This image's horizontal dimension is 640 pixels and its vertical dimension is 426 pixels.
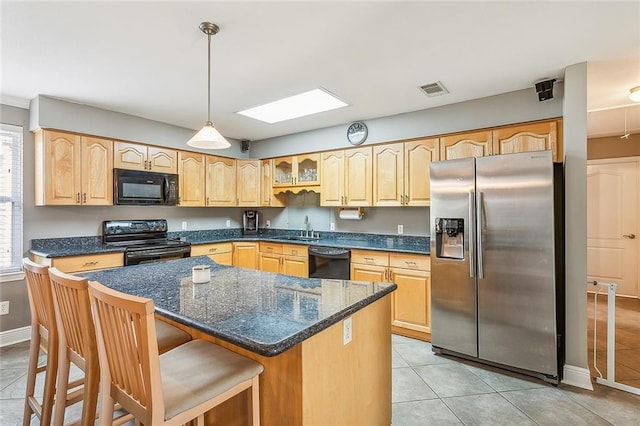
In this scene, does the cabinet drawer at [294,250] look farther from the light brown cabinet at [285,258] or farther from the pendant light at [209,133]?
the pendant light at [209,133]

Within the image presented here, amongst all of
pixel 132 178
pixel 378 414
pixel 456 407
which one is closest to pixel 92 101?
pixel 132 178

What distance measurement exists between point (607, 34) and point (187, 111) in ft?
12.5

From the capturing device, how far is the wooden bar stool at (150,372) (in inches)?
40.9

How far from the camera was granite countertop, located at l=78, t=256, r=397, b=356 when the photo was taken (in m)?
1.17

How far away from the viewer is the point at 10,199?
329cm

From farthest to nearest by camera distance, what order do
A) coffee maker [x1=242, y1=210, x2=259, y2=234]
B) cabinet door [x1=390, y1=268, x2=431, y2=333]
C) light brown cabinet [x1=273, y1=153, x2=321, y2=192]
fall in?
coffee maker [x1=242, y1=210, x2=259, y2=234]
light brown cabinet [x1=273, y1=153, x2=321, y2=192]
cabinet door [x1=390, y1=268, x2=431, y2=333]

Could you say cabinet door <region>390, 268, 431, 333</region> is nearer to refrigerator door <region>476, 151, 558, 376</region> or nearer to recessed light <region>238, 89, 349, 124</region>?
refrigerator door <region>476, 151, 558, 376</region>

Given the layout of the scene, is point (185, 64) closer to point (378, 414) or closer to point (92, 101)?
point (92, 101)

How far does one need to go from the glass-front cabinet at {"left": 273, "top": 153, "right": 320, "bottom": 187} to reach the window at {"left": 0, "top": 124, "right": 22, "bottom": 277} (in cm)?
298

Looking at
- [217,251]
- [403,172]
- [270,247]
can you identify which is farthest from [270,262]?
[403,172]

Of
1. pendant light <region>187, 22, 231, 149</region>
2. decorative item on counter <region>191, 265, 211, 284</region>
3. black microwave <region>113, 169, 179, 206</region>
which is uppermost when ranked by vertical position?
pendant light <region>187, 22, 231, 149</region>

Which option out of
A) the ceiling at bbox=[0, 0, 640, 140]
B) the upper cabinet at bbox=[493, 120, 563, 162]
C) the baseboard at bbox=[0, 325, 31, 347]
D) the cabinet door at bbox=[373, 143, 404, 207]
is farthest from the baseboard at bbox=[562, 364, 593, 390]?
the baseboard at bbox=[0, 325, 31, 347]

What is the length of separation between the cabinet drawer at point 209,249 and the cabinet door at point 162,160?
1.08 metres

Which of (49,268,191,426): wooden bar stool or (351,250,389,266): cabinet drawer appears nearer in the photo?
(49,268,191,426): wooden bar stool
